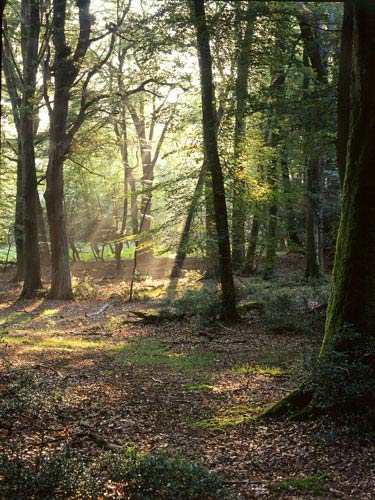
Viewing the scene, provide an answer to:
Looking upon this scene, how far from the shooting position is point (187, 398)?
7684 millimetres

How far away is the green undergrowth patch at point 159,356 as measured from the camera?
33.2 ft

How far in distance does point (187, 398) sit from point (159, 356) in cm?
338

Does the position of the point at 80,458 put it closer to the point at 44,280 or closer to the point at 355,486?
the point at 355,486

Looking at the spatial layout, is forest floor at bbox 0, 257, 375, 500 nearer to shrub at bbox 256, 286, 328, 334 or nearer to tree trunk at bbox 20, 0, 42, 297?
shrub at bbox 256, 286, 328, 334

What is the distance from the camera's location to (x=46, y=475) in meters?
3.74

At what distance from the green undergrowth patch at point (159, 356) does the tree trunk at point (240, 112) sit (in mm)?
4382

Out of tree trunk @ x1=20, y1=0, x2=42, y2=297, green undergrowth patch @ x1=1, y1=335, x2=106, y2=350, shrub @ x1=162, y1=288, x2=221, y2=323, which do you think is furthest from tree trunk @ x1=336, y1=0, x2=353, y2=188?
tree trunk @ x1=20, y1=0, x2=42, y2=297

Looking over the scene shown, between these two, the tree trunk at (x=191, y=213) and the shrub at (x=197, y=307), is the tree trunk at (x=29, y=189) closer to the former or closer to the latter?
the shrub at (x=197, y=307)

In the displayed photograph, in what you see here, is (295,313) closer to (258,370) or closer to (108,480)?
(258,370)

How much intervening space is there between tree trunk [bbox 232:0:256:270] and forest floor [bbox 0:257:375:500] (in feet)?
9.28

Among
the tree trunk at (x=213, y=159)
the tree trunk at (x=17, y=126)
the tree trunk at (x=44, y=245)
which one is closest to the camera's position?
the tree trunk at (x=213, y=159)

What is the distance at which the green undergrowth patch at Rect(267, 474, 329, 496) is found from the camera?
14.4 feet

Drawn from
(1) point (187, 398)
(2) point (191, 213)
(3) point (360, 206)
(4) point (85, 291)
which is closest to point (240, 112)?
(2) point (191, 213)

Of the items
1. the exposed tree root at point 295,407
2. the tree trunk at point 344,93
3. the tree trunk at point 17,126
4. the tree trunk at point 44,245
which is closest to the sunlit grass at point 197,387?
the exposed tree root at point 295,407
